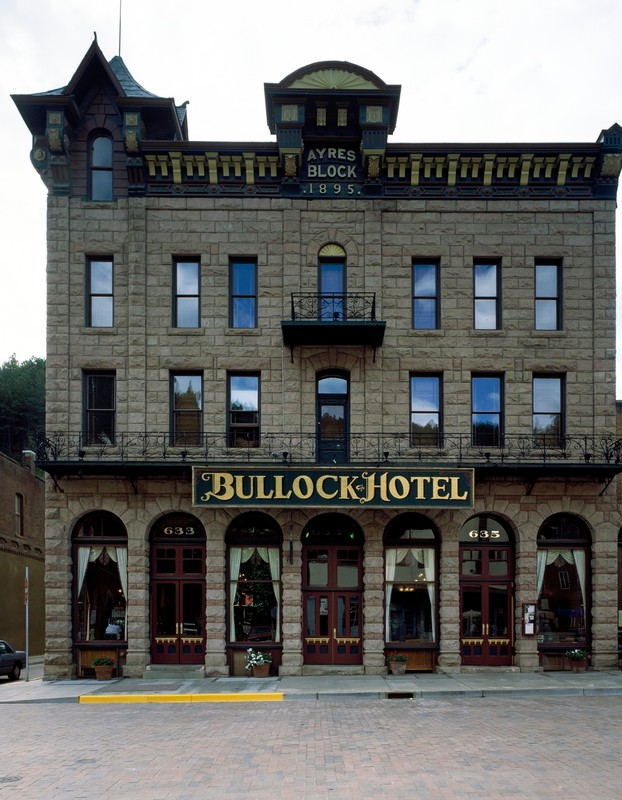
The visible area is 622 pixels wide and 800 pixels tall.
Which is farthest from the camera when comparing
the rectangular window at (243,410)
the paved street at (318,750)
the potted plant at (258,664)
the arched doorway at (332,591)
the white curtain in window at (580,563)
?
the rectangular window at (243,410)

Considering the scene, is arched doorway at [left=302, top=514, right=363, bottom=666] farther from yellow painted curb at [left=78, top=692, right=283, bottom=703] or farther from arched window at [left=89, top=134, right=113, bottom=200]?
arched window at [left=89, top=134, right=113, bottom=200]

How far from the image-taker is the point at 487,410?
67.4 feet

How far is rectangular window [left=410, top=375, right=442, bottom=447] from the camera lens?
20328 mm

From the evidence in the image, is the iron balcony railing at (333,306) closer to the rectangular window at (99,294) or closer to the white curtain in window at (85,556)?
the rectangular window at (99,294)

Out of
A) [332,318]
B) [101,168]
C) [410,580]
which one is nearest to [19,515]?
[101,168]

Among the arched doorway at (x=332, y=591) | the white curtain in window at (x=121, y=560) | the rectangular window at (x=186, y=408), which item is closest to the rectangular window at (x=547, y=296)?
the arched doorway at (x=332, y=591)

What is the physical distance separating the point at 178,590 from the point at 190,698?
3.77 meters

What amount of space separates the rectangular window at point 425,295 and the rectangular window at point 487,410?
218cm

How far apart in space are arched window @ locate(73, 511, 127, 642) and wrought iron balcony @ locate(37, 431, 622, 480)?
2083 mm

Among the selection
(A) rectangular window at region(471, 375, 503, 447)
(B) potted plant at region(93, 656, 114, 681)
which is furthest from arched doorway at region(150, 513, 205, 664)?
(A) rectangular window at region(471, 375, 503, 447)

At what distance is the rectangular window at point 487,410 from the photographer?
67.0ft

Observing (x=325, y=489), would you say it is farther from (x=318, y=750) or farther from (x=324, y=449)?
(x=318, y=750)

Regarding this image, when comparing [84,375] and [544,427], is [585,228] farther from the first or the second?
[84,375]

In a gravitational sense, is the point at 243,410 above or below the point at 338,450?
above
